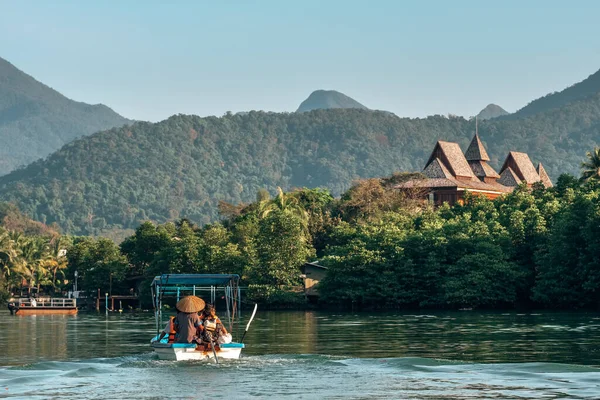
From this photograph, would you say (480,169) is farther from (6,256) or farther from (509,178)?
(6,256)

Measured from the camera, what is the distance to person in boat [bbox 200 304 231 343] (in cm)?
3136

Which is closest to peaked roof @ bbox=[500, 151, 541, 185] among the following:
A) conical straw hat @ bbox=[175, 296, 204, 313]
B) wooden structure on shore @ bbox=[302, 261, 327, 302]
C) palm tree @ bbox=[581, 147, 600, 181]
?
palm tree @ bbox=[581, 147, 600, 181]

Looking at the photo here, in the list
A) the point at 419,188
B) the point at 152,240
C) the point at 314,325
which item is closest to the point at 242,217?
the point at 152,240

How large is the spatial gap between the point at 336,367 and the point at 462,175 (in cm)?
8852

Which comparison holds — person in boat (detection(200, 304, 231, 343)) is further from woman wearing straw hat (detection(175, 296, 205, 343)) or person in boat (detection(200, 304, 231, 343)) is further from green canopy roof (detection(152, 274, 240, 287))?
green canopy roof (detection(152, 274, 240, 287))

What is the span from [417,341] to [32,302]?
5816 centimetres

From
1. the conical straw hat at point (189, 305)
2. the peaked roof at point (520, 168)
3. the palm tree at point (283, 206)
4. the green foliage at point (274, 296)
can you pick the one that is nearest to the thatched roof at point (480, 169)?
the peaked roof at point (520, 168)

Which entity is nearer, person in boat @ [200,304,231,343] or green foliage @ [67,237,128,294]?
person in boat @ [200,304,231,343]

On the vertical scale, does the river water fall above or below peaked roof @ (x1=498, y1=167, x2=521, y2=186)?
below

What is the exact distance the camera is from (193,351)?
102 ft

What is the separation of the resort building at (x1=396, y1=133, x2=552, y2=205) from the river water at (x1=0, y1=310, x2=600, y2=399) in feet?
199

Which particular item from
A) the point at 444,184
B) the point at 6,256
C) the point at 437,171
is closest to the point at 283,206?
the point at 444,184

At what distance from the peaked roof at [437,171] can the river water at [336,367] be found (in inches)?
2567

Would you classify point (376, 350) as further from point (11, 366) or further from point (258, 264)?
point (258, 264)
